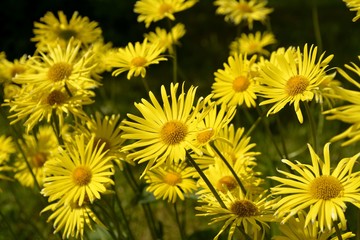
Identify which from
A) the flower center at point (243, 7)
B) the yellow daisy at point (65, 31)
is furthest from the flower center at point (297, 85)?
the flower center at point (243, 7)

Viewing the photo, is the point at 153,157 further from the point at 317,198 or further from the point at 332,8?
the point at 332,8

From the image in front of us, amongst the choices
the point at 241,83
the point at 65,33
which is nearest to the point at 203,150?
the point at 241,83

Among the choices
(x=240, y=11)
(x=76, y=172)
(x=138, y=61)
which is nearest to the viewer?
(x=76, y=172)

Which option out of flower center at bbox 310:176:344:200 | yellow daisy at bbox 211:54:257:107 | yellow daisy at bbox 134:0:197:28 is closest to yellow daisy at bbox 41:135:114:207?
yellow daisy at bbox 211:54:257:107

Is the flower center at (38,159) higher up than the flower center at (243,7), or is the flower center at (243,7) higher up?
the flower center at (243,7)

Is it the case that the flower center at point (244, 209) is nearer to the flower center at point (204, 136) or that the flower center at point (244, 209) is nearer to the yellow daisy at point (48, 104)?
the flower center at point (204, 136)

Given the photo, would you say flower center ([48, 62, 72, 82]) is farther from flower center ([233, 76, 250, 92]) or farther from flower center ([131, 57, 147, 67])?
flower center ([233, 76, 250, 92])

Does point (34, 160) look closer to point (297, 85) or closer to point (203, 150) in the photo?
point (203, 150)
